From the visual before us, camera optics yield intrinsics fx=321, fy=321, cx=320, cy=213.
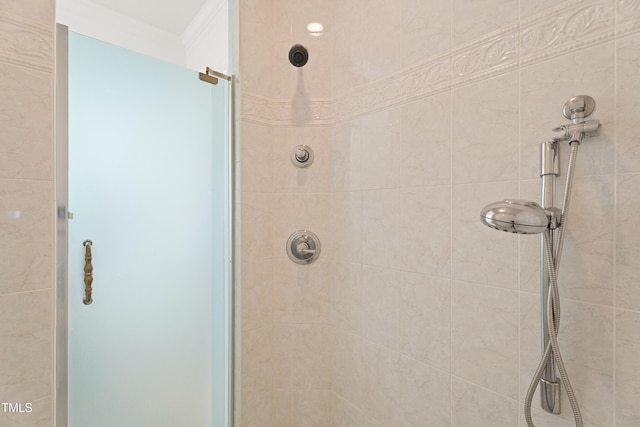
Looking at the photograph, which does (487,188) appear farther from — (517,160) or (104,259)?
(104,259)

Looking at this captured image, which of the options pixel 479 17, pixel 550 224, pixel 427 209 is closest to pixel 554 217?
pixel 550 224

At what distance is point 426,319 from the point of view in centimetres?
106

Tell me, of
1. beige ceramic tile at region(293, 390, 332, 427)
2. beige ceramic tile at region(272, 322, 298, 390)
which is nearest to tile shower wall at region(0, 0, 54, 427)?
beige ceramic tile at region(272, 322, 298, 390)

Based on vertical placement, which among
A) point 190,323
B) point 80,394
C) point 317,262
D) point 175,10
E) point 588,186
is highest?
point 175,10

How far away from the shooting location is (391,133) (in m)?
1.17

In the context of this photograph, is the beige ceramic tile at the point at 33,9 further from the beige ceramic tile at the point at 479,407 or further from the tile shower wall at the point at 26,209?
the beige ceramic tile at the point at 479,407

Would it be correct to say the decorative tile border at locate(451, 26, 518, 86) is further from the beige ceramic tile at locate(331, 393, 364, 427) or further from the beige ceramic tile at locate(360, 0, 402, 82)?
the beige ceramic tile at locate(331, 393, 364, 427)

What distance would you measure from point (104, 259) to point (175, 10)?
1683 millimetres

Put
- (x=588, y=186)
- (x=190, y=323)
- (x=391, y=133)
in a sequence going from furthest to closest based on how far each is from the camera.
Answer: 1. (x=190, y=323)
2. (x=391, y=133)
3. (x=588, y=186)

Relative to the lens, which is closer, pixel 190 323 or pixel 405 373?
pixel 405 373

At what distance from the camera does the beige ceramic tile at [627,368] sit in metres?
0.66

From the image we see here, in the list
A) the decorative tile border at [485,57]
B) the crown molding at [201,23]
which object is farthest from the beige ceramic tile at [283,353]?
the crown molding at [201,23]

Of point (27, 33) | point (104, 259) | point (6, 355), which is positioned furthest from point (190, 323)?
point (27, 33)

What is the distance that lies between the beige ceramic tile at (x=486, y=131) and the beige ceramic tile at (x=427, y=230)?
9 cm
